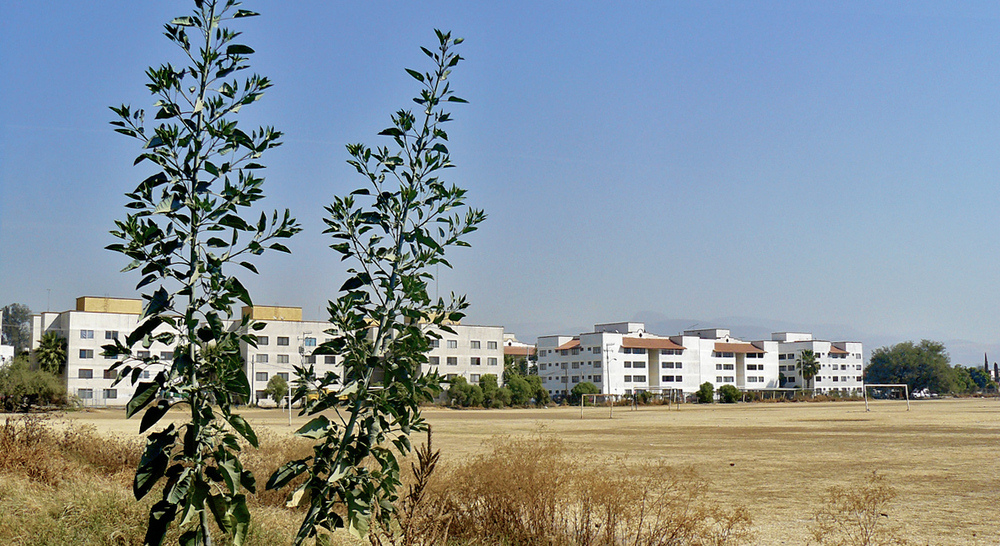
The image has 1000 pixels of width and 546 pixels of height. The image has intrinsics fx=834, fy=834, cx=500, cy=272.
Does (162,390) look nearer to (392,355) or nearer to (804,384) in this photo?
(392,355)

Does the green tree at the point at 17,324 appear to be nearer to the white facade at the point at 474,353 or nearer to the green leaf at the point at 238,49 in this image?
the white facade at the point at 474,353

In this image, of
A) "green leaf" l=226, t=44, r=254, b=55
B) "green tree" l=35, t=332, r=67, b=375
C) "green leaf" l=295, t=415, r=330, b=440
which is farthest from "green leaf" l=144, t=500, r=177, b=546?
"green tree" l=35, t=332, r=67, b=375

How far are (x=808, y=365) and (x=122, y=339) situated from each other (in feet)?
372

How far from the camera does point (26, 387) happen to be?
71938mm

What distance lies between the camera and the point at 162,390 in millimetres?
3955

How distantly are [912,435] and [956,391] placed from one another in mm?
158238

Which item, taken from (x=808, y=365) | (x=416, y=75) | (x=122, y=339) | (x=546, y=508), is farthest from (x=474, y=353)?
(x=416, y=75)

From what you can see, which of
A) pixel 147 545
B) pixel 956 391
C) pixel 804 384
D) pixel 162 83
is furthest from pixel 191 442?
pixel 956 391

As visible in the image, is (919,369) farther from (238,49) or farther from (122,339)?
(238,49)

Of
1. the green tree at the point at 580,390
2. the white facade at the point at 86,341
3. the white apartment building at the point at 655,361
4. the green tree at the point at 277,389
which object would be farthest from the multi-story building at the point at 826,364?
the white facade at the point at 86,341

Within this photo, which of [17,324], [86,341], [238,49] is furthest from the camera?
[17,324]

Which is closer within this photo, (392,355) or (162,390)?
(162,390)

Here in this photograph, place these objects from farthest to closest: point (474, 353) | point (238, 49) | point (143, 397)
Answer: point (474, 353), point (238, 49), point (143, 397)

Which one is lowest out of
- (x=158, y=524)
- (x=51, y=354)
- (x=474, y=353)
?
(x=158, y=524)
